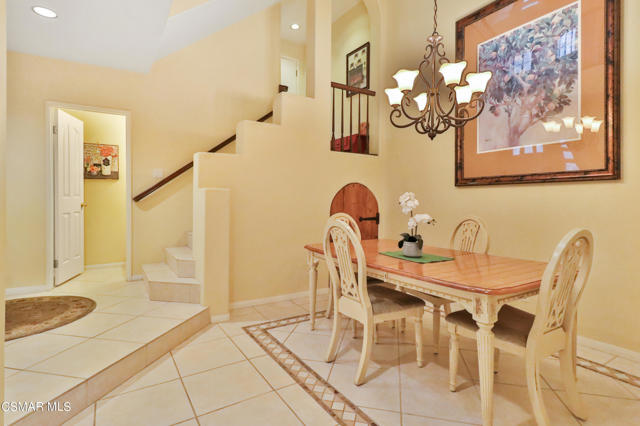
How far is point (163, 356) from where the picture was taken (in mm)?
2307

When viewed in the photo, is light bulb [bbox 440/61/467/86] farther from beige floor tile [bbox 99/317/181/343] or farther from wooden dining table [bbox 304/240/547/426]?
beige floor tile [bbox 99/317/181/343]

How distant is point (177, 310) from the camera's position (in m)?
2.79

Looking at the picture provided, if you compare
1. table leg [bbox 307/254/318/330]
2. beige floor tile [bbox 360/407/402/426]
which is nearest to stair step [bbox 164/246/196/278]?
table leg [bbox 307/254/318/330]

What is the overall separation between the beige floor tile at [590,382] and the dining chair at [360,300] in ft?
2.64

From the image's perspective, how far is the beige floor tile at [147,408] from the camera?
1.63 m

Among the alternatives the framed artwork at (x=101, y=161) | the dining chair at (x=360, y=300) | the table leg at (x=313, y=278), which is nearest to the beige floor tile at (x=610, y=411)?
the dining chair at (x=360, y=300)

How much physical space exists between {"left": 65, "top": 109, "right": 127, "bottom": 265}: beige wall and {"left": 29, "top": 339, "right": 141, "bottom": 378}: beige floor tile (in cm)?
268

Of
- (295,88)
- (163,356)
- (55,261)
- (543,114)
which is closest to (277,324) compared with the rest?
(163,356)

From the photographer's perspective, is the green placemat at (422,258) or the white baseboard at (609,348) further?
the white baseboard at (609,348)

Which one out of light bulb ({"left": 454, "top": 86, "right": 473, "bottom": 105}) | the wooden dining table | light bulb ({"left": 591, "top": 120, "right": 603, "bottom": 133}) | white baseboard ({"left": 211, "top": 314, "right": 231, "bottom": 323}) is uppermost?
light bulb ({"left": 454, "top": 86, "right": 473, "bottom": 105})

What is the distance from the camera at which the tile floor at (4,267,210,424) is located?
1682mm

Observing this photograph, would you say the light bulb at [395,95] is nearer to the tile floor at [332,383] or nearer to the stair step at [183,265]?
the tile floor at [332,383]

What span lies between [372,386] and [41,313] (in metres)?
2.79

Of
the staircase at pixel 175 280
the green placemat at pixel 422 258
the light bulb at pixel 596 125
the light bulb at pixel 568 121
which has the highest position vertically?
the light bulb at pixel 568 121
